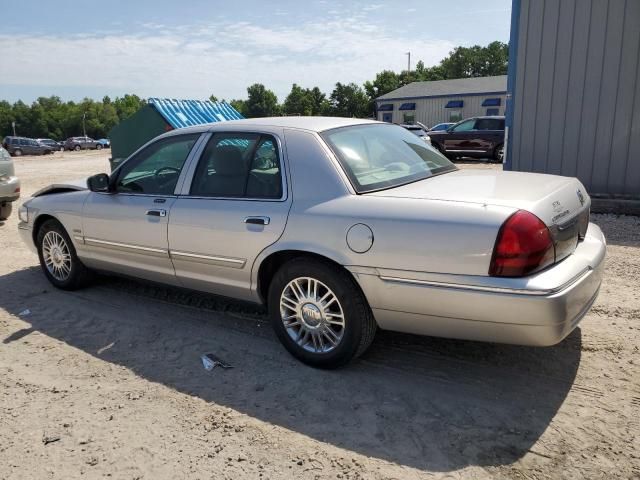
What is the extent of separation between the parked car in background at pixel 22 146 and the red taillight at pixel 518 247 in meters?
46.2

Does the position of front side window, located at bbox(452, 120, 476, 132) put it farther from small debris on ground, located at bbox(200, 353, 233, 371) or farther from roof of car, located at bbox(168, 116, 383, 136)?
small debris on ground, located at bbox(200, 353, 233, 371)

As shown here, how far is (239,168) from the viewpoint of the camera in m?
3.90

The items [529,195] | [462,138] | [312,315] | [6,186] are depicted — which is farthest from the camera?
[462,138]

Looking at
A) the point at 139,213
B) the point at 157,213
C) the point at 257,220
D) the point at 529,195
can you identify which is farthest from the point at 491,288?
the point at 139,213

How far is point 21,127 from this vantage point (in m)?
Answer: 91.0

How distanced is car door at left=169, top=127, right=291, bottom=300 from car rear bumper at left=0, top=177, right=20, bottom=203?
6311 millimetres

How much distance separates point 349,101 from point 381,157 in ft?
209

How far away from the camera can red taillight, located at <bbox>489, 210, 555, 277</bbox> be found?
277cm

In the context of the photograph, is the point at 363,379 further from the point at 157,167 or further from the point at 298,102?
the point at 298,102

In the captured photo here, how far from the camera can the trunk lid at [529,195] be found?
2973mm

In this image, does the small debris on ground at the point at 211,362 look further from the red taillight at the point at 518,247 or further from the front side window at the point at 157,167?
the red taillight at the point at 518,247

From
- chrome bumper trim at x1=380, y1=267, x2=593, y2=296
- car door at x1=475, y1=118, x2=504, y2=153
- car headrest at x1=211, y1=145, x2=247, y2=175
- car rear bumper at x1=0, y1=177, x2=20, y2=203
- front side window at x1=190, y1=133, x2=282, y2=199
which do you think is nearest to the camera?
chrome bumper trim at x1=380, y1=267, x2=593, y2=296

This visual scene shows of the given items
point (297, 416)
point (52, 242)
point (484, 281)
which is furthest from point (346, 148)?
point (52, 242)

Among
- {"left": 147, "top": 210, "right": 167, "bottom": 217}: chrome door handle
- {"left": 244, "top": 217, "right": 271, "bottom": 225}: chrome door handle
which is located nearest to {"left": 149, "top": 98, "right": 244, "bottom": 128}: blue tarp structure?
{"left": 147, "top": 210, "right": 167, "bottom": 217}: chrome door handle
